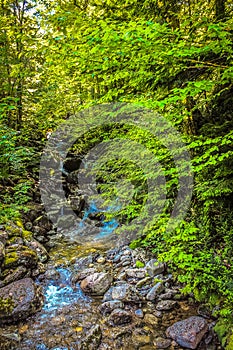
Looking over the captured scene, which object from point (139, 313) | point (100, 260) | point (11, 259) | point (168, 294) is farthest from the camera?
point (100, 260)

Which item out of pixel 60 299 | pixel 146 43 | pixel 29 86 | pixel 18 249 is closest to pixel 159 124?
pixel 146 43

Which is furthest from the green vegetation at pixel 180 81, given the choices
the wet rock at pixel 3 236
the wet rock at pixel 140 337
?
the wet rock at pixel 3 236

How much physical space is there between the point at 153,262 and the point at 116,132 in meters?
2.67

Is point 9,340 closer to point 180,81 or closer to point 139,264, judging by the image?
point 139,264

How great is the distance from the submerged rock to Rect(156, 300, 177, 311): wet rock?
1.06 metres

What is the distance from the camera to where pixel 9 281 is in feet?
13.9

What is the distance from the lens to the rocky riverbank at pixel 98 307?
123 inches

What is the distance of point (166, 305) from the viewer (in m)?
3.70

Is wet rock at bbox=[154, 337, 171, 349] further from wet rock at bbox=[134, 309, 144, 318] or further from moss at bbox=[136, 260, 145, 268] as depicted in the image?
moss at bbox=[136, 260, 145, 268]

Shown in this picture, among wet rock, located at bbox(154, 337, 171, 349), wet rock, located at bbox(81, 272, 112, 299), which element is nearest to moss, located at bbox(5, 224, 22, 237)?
wet rock, located at bbox(81, 272, 112, 299)

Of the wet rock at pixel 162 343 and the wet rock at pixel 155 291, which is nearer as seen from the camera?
the wet rock at pixel 162 343

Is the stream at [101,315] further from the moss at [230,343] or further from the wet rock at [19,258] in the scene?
the wet rock at [19,258]

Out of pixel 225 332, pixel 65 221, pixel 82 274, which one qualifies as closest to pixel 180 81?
pixel 225 332

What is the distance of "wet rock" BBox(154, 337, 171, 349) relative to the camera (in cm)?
303
